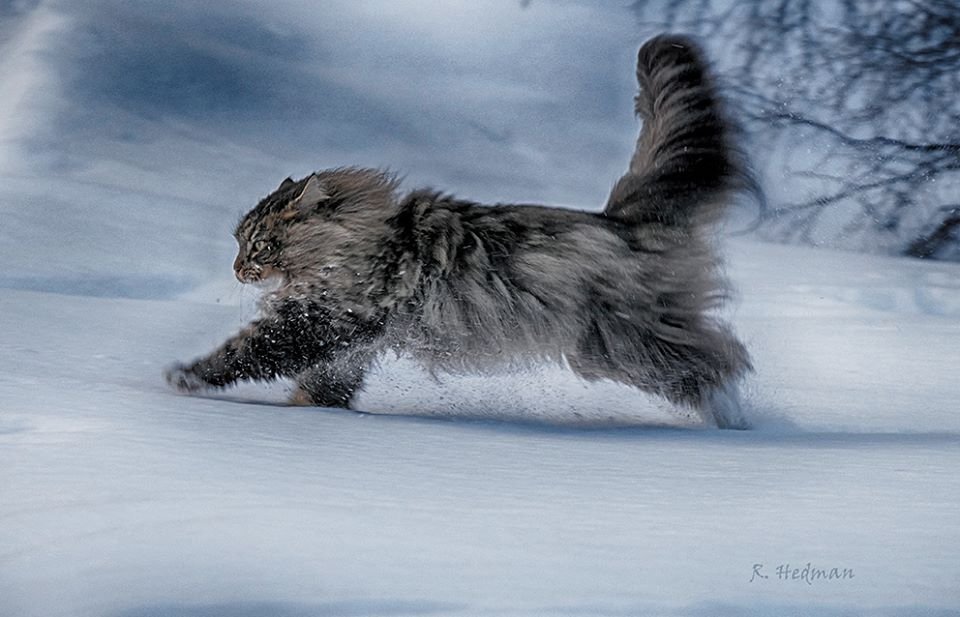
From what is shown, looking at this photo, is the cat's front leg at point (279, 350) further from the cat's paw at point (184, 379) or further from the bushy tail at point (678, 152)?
the bushy tail at point (678, 152)

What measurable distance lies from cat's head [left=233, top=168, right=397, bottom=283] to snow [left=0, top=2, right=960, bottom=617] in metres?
0.11

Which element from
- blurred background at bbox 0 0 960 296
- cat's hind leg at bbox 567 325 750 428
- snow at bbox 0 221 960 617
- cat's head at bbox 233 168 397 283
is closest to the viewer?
snow at bbox 0 221 960 617

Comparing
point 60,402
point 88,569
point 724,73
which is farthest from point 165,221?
point 88,569

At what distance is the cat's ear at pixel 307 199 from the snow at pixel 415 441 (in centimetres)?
21

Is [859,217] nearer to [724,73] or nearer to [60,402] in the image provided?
[724,73]

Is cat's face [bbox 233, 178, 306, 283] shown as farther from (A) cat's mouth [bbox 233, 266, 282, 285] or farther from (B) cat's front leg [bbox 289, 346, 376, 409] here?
(B) cat's front leg [bbox 289, 346, 376, 409]

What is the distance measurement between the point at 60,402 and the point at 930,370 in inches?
70.8

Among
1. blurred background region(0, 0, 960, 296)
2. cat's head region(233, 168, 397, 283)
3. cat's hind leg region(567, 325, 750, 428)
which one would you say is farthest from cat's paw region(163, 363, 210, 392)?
cat's hind leg region(567, 325, 750, 428)

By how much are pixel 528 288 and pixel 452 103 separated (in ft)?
3.31

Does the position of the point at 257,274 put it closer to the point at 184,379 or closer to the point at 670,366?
the point at 184,379

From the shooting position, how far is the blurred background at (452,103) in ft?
8.98

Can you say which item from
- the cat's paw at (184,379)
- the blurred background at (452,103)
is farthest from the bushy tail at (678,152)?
the cat's paw at (184,379)

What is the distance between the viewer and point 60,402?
70.7 inches
